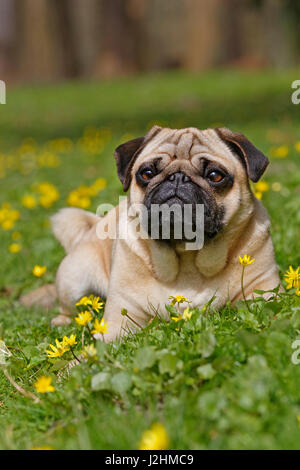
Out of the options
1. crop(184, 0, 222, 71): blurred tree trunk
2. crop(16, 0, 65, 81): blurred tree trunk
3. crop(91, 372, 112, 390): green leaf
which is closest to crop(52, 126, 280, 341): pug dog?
crop(91, 372, 112, 390): green leaf

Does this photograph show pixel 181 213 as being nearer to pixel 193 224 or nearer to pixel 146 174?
pixel 193 224

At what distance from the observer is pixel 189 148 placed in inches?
149

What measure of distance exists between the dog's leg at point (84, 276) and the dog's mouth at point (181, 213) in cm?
100

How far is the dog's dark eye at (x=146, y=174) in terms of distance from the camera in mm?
3736

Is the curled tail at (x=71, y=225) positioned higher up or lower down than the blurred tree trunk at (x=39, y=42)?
lower down

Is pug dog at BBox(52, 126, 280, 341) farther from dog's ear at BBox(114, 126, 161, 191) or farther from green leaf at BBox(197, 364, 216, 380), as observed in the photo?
green leaf at BBox(197, 364, 216, 380)

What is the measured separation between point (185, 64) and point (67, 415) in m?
18.3

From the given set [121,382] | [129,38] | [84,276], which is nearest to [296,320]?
[121,382]

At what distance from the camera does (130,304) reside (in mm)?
3775

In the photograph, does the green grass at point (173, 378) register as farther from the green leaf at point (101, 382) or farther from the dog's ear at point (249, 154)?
the dog's ear at point (249, 154)

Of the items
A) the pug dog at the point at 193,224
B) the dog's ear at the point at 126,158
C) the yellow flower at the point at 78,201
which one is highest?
the yellow flower at the point at 78,201

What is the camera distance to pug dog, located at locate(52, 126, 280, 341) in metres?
3.57

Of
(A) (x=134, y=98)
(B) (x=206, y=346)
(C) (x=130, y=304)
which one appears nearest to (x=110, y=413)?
(B) (x=206, y=346)

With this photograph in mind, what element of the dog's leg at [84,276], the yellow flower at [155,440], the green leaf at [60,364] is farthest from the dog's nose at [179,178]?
the yellow flower at [155,440]
